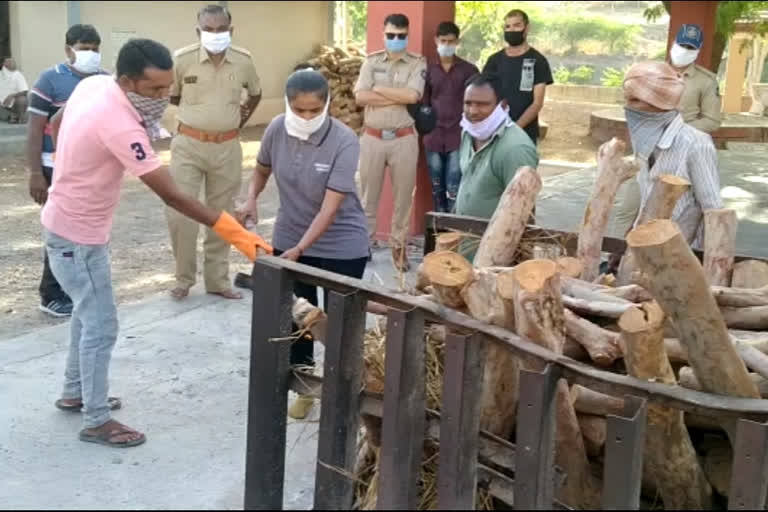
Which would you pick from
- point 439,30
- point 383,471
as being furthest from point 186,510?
point 439,30

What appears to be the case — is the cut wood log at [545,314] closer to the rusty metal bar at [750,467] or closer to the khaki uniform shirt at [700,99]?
the rusty metal bar at [750,467]

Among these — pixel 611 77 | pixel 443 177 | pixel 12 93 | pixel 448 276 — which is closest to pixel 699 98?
pixel 443 177

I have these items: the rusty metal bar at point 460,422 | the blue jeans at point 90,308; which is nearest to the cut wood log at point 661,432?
the rusty metal bar at point 460,422

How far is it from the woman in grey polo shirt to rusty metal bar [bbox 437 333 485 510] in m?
1.57

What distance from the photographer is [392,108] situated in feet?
26.2

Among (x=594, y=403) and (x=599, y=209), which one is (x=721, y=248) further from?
(x=594, y=403)

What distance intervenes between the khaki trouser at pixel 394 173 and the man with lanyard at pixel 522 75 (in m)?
0.86

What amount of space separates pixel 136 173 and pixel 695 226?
8.18 ft

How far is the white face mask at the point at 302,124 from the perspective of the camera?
183 inches

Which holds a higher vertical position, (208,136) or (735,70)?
(735,70)

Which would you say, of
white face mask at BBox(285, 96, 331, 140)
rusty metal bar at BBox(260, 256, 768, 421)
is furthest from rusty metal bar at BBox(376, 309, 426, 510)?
white face mask at BBox(285, 96, 331, 140)

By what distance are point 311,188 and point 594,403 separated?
182 centimetres

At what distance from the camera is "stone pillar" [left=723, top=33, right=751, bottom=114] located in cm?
1240

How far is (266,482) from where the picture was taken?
137 inches
